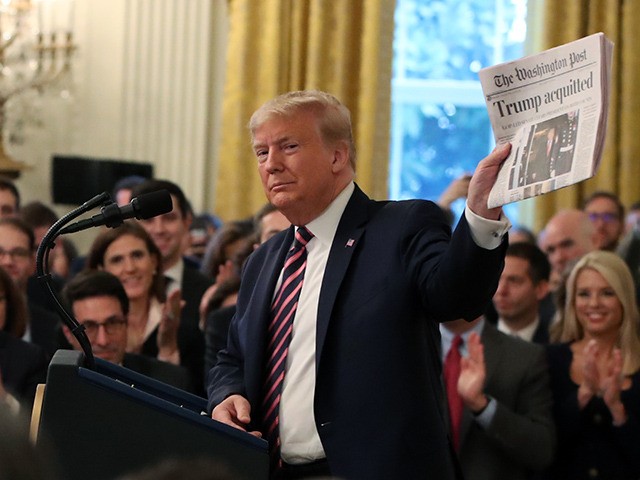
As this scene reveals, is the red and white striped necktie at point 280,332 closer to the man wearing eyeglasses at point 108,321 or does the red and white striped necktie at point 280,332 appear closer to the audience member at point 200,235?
the man wearing eyeglasses at point 108,321

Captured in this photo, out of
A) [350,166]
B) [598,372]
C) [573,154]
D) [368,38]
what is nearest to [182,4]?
[368,38]

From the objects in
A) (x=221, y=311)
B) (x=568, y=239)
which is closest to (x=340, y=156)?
(x=221, y=311)

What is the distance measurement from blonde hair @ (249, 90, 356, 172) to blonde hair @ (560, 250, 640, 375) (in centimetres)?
212

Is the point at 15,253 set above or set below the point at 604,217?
below

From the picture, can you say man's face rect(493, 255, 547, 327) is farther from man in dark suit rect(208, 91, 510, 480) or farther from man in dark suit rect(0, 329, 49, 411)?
man in dark suit rect(208, 91, 510, 480)

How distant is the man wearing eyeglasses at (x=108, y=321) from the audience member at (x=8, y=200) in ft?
6.63

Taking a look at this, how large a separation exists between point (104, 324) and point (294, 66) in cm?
537

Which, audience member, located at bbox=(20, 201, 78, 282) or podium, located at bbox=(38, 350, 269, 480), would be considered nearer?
podium, located at bbox=(38, 350, 269, 480)

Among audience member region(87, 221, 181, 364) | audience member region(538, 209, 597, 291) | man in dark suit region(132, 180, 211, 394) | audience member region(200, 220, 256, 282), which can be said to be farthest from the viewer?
audience member region(538, 209, 597, 291)

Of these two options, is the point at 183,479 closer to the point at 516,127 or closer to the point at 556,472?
the point at 516,127

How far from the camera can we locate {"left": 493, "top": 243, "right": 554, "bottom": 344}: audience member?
552 cm

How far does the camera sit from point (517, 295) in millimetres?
5512

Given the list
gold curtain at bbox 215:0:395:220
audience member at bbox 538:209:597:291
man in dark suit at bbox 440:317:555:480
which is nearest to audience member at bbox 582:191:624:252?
audience member at bbox 538:209:597:291

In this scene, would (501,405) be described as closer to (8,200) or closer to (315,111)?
(315,111)
